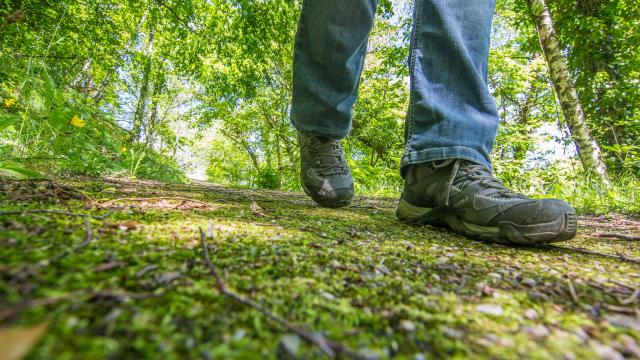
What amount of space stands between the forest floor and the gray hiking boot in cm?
14

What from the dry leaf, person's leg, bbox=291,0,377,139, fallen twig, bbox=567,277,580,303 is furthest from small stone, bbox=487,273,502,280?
person's leg, bbox=291,0,377,139

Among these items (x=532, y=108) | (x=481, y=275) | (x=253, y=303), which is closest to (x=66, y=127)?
(x=253, y=303)

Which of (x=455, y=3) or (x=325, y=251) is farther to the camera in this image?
(x=455, y=3)

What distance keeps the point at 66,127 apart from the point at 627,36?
9280 mm

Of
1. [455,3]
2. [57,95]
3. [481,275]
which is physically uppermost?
[455,3]

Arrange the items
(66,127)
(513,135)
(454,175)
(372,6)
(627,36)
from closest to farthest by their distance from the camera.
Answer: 1. (454,175)
2. (372,6)
3. (66,127)
4. (627,36)
5. (513,135)

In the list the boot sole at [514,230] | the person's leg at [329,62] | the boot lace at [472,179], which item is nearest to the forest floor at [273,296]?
the boot sole at [514,230]

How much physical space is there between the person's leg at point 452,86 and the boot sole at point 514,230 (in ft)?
0.83

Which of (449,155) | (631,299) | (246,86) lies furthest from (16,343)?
(246,86)

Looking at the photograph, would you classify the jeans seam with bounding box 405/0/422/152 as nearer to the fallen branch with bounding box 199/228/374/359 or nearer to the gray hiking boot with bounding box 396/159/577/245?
the gray hiking boot with bounding box 396/159/577/245

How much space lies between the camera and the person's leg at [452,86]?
1.34 m

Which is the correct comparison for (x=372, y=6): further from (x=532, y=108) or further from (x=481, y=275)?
(x=532, y=108)

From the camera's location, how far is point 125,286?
464 mm

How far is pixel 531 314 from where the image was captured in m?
0.54
